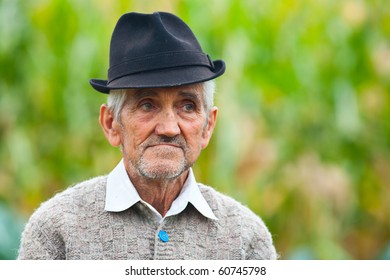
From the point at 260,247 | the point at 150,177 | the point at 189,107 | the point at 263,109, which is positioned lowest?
the point at 260,247

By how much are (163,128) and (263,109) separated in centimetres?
160

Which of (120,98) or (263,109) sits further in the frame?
(263,109)

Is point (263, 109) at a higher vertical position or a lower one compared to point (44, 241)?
higher

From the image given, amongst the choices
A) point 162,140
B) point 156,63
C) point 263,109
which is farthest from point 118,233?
point 263,109

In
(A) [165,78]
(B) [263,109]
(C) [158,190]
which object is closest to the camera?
(A) [165,78]

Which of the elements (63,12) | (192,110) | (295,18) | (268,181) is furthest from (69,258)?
(295,18)

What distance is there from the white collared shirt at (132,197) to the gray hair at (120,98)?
10 cm

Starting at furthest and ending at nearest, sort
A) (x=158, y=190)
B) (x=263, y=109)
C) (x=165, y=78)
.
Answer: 1. (x=263, y=109)
2. (x=158, y=190)
3. (x=165, y=78)

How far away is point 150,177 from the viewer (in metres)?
1.30

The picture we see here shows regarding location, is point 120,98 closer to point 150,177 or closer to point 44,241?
point 150,177

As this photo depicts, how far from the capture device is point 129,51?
1309mm

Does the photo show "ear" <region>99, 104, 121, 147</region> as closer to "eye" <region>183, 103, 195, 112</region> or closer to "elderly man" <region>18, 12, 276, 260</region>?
"elderly man" <region>18, 12, 276, 260</region>

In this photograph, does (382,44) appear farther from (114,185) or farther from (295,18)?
(114,185)

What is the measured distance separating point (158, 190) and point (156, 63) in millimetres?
219
